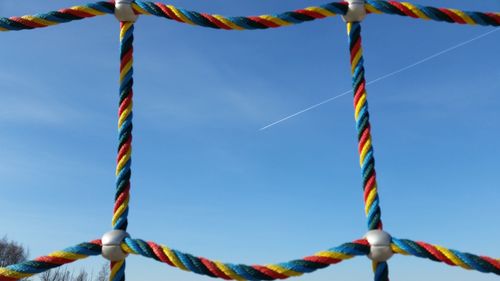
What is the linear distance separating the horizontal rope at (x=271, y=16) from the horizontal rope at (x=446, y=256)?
0.80 m

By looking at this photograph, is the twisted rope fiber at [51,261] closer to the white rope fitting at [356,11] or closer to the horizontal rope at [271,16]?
the horizontal rope at [271,16]

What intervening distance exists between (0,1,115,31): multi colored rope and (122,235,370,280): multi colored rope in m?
0.87

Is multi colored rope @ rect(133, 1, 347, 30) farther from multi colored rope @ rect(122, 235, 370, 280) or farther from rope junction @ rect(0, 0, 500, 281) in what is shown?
multi colored rope @ rect(122, 235, 370, 280)

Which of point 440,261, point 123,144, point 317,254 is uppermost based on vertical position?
point 123,144

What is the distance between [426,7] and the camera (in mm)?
1661

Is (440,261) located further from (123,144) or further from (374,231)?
(123,144)

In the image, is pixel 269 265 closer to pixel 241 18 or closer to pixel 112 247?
pixel 112 247

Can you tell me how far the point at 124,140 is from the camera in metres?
1.62

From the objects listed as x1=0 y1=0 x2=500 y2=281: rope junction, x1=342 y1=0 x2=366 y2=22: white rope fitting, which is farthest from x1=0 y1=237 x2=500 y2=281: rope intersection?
x1=342 y1=0 x2=366 y2=22: white rope fitting

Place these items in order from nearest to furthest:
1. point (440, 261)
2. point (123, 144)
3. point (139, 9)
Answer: point (440, 261), point (123, 144), point (139, 9)

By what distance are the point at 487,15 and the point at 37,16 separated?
1648mm

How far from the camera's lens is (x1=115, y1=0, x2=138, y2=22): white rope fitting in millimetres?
1705

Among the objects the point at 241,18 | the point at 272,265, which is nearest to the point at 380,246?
the point at 272,265

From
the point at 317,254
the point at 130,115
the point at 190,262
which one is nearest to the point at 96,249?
the point at 190,262
